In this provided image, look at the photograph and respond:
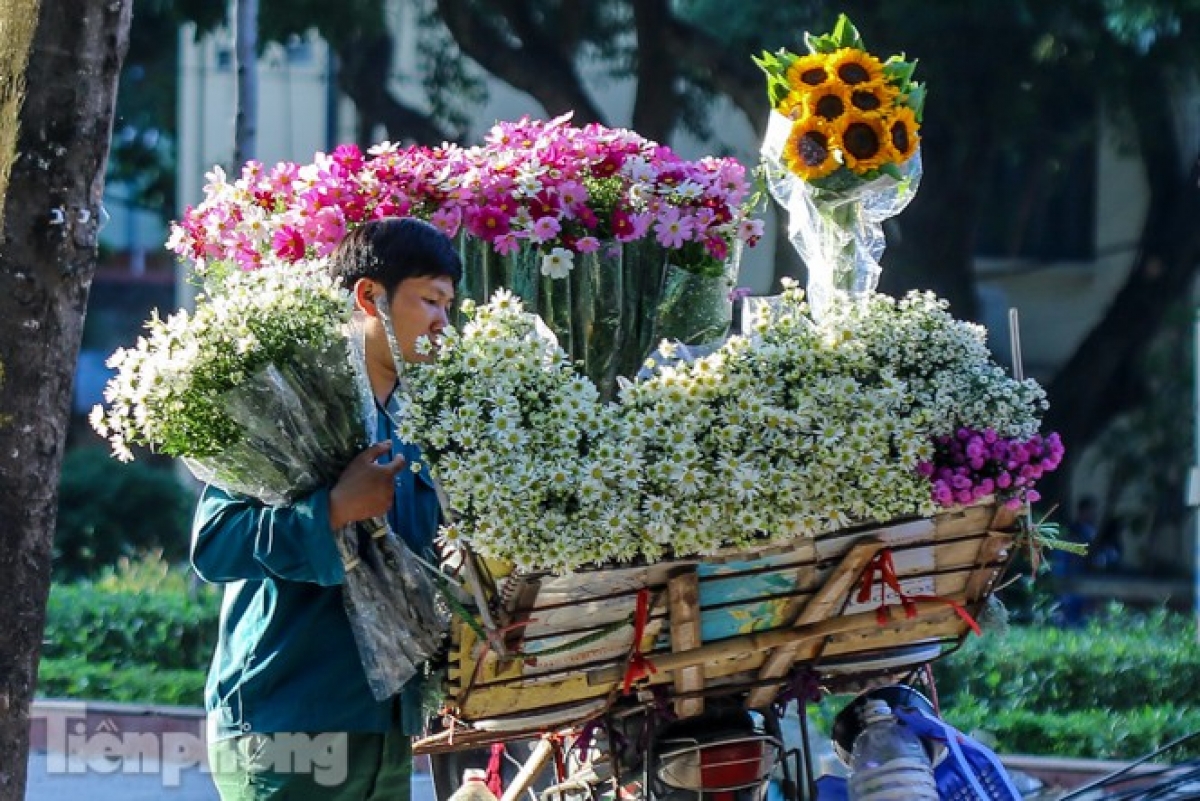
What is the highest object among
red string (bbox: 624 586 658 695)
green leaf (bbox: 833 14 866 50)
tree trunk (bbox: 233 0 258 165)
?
tree trunk (bbox: 233 0 258 165)

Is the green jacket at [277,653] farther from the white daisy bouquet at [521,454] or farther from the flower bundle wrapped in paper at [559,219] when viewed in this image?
the flower bundle wrapped in paper at [559,219]

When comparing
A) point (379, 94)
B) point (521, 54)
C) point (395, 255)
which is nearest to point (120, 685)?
point (395, 255)

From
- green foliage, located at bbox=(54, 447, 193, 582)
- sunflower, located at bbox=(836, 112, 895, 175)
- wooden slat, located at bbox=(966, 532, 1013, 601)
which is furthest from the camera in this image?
green foliage, located at bbox=(54, 447, 193, 582)

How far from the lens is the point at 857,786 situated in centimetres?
334

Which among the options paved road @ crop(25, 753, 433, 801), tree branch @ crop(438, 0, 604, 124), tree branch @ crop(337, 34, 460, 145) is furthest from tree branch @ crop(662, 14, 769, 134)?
paved road @ crop(25, 753, 433, 801)

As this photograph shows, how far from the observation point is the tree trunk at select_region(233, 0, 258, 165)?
9680mm

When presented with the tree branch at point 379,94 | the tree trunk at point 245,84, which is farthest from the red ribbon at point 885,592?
the tree branch at point 379,94

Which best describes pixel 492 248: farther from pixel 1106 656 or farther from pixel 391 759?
pixel 1106 656

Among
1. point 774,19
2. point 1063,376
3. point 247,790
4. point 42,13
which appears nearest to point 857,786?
point 247,790

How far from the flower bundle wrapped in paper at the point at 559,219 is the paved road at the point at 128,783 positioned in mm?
3175

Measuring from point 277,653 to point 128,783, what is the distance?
12.6 ft

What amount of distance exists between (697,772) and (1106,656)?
17.9 ft

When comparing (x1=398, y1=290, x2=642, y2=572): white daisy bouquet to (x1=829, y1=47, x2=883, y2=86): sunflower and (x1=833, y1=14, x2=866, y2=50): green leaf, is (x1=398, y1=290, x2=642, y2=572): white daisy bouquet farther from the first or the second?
(x1=833, y1=14, x2=866, y2=50): green leaf

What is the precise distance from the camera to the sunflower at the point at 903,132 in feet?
12.0
